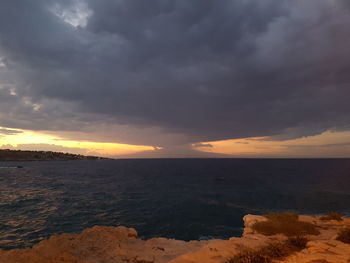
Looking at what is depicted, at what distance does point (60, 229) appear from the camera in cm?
2664

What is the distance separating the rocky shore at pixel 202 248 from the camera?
10836 mm

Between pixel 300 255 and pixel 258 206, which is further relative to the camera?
pixel 258 206

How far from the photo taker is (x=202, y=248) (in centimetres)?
1325

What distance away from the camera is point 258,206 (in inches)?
1703

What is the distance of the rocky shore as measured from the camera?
35.6 feet

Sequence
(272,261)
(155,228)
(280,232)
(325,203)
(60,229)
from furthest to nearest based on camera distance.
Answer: (325,203) → (155,228) → (60,229) → (280,232) → (272,261)

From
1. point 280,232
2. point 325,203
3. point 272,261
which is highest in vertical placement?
point 272,261

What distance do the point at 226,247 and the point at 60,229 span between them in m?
22.5

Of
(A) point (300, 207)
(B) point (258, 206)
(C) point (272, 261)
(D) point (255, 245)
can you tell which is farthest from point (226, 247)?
(A) point (300, 207)

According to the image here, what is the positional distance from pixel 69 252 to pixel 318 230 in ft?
63.3

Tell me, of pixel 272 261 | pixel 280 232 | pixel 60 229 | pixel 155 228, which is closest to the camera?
pixel 272 261

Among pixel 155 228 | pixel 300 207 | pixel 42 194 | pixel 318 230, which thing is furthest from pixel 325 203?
pixel 42 194

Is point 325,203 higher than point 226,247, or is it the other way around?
point 226,247

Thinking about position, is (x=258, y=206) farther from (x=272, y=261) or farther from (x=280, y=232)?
(x=272, y=261)
